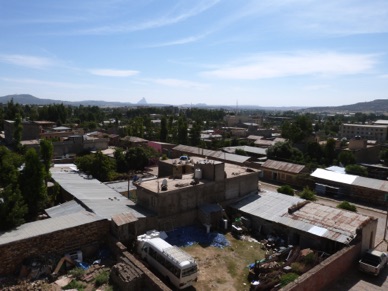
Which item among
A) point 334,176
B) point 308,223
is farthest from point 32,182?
point 334,176

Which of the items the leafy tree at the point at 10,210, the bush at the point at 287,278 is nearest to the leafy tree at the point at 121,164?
the leafy tree at the point at 10,210

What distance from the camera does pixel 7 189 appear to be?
608 inches

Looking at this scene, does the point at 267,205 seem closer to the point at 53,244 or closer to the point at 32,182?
the point at 53,244

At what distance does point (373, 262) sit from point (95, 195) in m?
17.0

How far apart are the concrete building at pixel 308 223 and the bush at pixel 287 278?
383 centimetres

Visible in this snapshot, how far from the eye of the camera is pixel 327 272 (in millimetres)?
13766

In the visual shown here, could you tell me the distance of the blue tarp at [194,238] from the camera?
17.2 meters

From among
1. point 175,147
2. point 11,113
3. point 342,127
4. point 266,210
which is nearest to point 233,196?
point 266,210

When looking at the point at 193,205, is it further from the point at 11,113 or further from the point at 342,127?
the point at 342,127

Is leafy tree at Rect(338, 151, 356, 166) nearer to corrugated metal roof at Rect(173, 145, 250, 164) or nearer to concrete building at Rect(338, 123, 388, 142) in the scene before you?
corrugated metal roof at Rect(173, 145, 250, 164)

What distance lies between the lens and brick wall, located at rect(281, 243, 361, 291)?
12342mm

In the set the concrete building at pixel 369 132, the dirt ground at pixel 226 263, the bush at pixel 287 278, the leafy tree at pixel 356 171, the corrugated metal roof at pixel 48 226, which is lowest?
the concrete building at pixel 369 132

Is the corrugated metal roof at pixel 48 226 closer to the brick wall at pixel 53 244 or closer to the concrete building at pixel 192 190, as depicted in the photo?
the brick wall at pixel 53 244

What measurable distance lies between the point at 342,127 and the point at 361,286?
9522 cm
